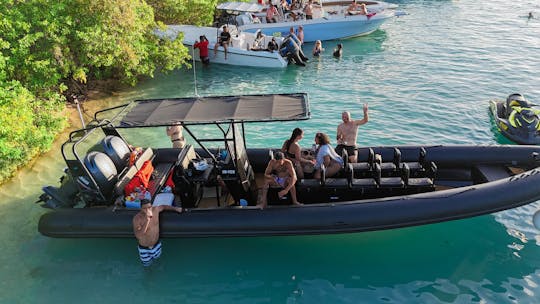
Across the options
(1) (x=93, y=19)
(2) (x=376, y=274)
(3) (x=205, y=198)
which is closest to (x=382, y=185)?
(2) (x=376, y=274)

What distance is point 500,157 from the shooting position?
289 inches

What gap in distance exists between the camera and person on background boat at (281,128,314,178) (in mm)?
6754

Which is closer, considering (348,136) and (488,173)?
(488,173)

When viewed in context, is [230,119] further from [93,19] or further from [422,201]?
[93,19]

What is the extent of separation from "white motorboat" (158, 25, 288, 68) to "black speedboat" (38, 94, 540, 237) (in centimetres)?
856

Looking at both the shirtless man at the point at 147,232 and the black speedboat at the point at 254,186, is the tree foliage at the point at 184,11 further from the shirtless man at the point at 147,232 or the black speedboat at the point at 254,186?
the shirtless man at the point at 147,232

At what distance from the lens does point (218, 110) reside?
6.34 m

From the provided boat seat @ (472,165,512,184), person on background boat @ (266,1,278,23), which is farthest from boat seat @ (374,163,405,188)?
person on background boat @ (266,1,278,23)

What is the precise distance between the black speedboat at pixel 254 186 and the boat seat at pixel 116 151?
17mm

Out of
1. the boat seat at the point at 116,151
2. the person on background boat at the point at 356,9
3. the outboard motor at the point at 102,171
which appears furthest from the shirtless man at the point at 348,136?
the person on background boat at the point at 356,9

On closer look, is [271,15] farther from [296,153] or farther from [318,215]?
[318,215]

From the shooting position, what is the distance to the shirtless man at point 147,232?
242 inches

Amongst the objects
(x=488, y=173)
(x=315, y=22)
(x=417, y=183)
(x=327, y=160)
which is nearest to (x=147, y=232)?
(x=327, y=160)

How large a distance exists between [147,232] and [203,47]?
1063 cm
